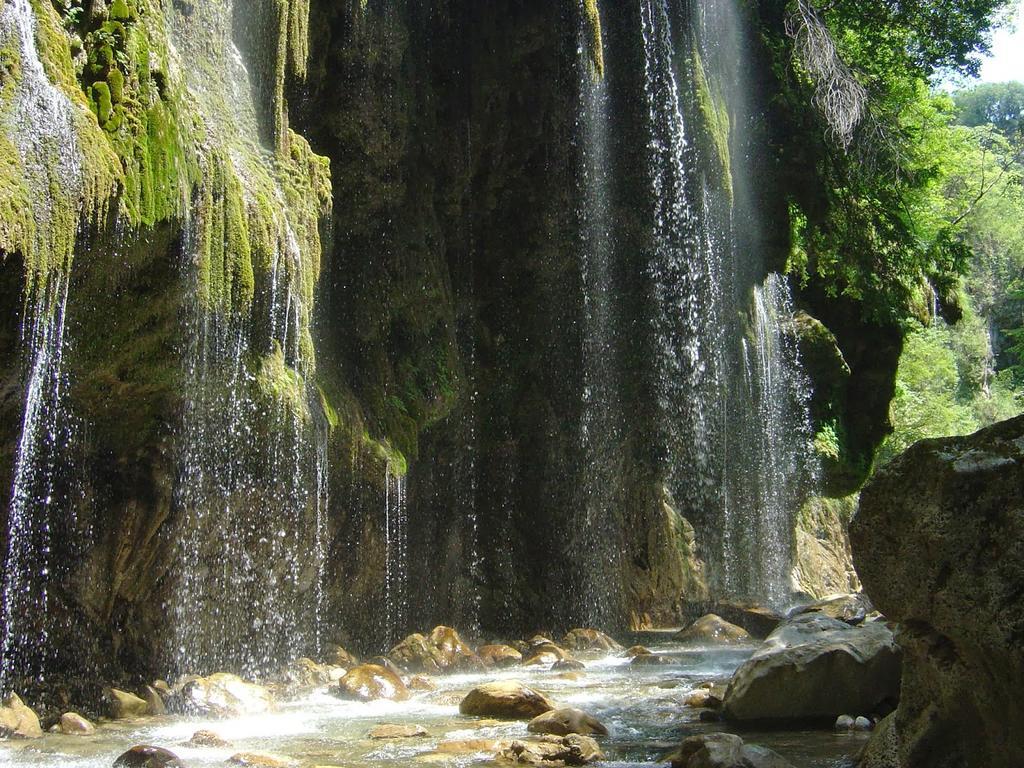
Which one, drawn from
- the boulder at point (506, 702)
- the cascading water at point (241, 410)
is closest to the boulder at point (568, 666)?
the cascading water at point (241, 410)

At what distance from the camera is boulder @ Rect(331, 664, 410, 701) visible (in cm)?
962

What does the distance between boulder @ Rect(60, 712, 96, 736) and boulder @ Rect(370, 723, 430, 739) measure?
2270 mm

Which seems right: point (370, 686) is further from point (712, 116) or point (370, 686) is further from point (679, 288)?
point (712, 116)

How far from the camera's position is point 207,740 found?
23.6ft

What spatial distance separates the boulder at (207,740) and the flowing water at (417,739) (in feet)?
0.25

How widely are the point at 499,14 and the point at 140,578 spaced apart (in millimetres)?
10002

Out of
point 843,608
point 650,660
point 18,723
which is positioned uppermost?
point 843,608

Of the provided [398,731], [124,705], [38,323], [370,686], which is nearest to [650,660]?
[370,686]

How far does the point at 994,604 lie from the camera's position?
4086 mm

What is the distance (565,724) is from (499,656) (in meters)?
5.28

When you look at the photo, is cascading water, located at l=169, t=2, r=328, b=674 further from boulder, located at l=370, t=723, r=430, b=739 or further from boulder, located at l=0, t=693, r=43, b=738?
boulder, located at l=370, t=723, r=430, b=739

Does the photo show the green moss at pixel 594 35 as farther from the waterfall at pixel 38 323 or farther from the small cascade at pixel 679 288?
the waterfall at pixel 38 323

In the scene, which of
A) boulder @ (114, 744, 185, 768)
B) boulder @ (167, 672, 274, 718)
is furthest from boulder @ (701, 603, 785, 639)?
boulder @ (114, 744, 185, 768)

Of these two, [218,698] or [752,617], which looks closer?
[218,698]
